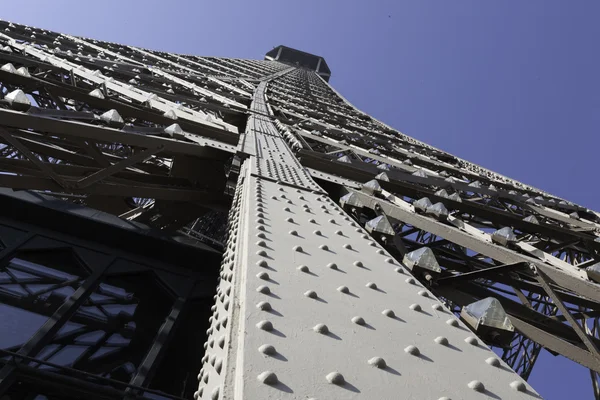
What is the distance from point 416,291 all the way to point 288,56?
6213 centimetres

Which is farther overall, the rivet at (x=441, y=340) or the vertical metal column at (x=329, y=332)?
the rivet at (x=441, y=340)

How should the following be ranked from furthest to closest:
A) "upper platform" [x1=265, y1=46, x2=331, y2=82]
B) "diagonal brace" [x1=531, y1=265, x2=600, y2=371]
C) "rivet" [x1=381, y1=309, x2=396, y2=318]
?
1. "upper platform" [x1=265, y1=46, x2=331, y2=82]
2. "diagonal brace" [x1=531, y1=265, x2=600, y2=371]
3. "rivet" [x1=381, y1=309, x2=396, y2=318]

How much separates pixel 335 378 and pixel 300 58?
63.7 meters

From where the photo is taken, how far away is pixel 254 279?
1.93 m

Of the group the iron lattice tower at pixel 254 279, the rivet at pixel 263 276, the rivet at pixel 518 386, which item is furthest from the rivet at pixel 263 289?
the rivet at pixel 518 386

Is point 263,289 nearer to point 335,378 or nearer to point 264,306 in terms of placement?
point 264,306

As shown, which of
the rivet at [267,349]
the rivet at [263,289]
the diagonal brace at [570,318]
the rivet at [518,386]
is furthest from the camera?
the diagonal brace at [570,318]

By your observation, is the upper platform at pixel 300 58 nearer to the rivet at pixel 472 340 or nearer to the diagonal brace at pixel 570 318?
the diagonal brace at pixel 570 318

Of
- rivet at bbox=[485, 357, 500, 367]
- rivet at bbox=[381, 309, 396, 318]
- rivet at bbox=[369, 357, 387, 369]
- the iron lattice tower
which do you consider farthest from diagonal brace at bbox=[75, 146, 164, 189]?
rivet at bbox=[485, 357, 500, 367]

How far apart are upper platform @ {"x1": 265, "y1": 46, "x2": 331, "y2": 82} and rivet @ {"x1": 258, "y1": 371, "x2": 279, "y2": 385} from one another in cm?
6128

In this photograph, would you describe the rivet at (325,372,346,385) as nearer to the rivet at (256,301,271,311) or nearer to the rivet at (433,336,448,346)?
the rivet at (256,301,271,311)

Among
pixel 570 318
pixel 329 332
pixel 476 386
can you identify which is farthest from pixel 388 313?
pixel 570 318

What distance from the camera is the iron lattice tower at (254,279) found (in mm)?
1584

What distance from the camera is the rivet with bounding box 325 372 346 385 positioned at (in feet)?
4.50
